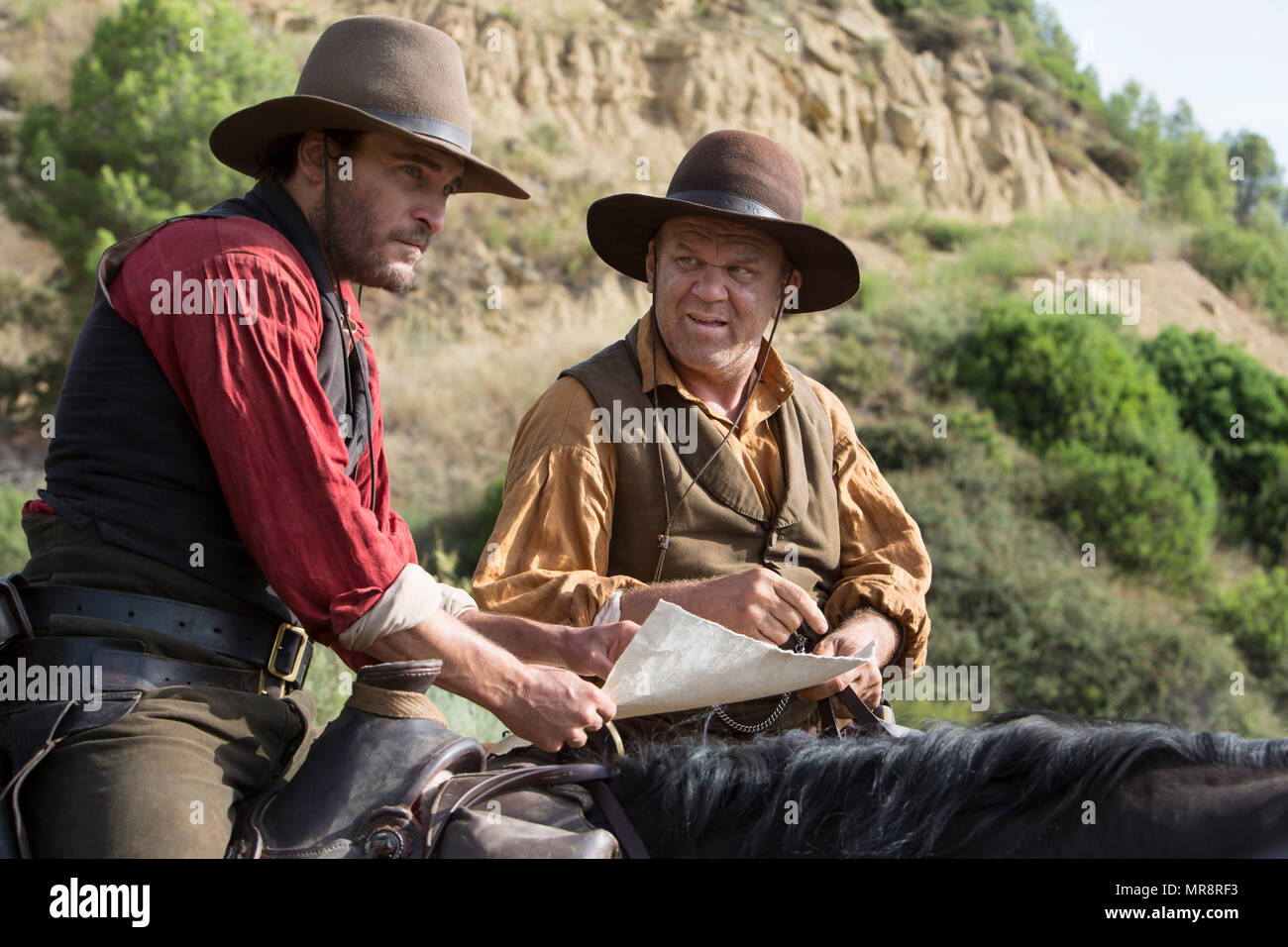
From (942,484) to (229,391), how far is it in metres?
14.2

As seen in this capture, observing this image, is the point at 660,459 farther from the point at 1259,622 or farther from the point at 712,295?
the point at 1259,622

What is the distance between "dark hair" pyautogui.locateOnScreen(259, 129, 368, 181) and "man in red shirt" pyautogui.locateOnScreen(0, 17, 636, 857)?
0.08 m

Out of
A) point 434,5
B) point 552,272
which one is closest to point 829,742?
point 552,272

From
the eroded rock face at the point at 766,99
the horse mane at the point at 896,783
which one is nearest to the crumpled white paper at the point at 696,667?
the horse mane at the point at 896,783

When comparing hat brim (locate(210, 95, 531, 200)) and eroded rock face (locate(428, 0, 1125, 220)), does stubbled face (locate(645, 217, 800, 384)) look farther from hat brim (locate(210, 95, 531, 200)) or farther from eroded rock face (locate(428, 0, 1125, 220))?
eroded rock face (locate(428, 0, 1125, 220))

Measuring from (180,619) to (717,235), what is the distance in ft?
6.82

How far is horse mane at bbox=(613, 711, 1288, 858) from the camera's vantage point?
193 centimetres

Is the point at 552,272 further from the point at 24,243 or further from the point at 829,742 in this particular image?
the point at 829,742

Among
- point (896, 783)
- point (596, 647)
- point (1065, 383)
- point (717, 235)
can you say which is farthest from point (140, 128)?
point (896, 783)

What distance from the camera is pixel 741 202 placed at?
3635 mm

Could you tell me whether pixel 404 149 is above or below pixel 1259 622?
above

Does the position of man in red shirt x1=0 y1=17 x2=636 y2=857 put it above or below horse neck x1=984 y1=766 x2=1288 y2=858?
above

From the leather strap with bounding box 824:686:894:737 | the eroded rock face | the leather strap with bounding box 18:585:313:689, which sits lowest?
the leather strap with bounding box 824:686:894:737

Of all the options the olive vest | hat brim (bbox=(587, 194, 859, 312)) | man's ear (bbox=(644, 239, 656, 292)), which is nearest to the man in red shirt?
the olive vest
